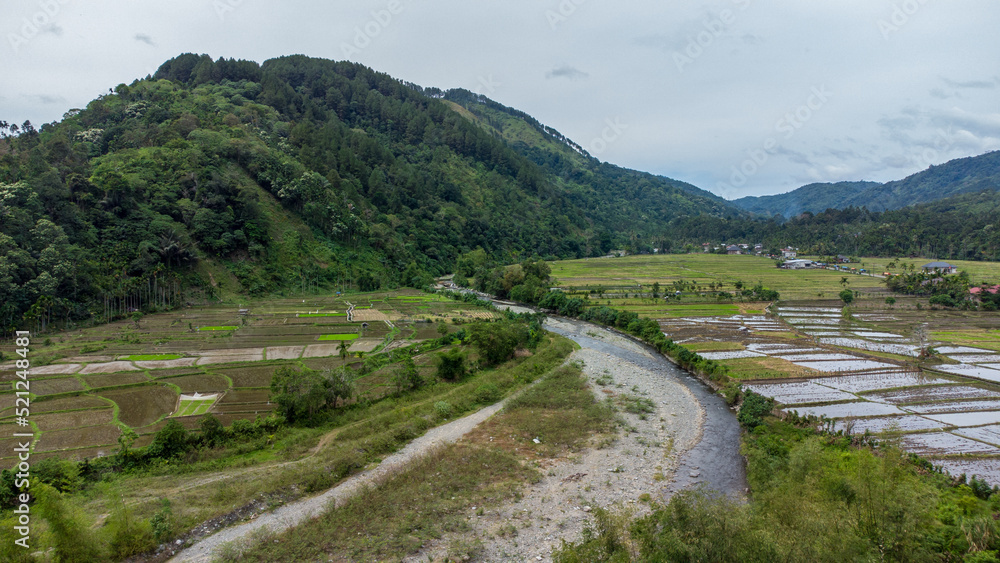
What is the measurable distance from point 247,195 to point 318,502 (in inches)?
2596

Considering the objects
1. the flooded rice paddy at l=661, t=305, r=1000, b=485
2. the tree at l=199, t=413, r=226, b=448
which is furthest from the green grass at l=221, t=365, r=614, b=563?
the flooded rice paddy at l=661, t=305, r=1000, b=485

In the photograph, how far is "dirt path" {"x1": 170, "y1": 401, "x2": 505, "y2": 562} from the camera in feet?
51.6

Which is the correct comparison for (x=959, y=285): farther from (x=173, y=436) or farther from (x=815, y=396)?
Result: (x=173, y=436)

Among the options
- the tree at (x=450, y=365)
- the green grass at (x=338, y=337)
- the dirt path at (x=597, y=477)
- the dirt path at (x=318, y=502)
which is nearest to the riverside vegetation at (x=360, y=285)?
the tree at (x=450, y=365)

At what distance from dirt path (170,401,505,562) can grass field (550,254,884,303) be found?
52.9 m

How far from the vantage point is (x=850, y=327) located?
5009 cm

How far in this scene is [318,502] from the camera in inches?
743

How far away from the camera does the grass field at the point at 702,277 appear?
76375 millimetres

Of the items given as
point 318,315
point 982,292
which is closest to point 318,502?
point 318,315

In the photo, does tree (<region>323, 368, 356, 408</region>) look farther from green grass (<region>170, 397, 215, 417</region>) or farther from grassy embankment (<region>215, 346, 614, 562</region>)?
grassy embankment (<region>215, 346, 614, 562</region>)

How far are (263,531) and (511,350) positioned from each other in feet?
90.0

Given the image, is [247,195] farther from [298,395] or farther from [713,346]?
[713,346]

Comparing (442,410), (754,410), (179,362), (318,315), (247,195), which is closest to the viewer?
(754,410)

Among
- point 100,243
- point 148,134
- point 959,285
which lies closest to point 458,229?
point 148,134
